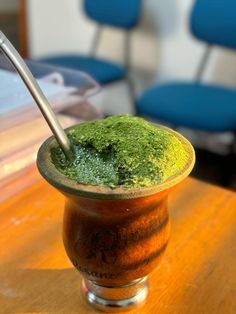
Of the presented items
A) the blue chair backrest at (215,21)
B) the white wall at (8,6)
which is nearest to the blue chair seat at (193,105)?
the blue chair backrest at (215,21)

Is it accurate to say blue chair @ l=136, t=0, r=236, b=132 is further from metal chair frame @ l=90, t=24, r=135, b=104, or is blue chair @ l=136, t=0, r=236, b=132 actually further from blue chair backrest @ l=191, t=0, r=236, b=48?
metal chair frame @ l=90, t=24, r=135, b=104

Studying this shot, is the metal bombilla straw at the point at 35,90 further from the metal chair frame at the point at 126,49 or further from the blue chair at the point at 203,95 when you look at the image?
the metal chair frame at the point at 126,49

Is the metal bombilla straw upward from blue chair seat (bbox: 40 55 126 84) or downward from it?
upward

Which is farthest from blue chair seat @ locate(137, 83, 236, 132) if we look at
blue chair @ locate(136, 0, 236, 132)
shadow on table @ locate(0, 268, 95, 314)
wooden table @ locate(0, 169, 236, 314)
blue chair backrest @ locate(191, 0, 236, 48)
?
shadow on table @ locate(0, 268, 95, 314)

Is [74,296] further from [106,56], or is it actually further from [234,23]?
[106,56]

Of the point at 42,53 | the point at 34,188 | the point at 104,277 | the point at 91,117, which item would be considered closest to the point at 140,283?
the point at 104,277

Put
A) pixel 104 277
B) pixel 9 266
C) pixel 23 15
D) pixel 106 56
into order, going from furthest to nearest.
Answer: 1. pixel 23 15
2. pixel 106 56
3. pixel 9 266
4. pixel 104 277
